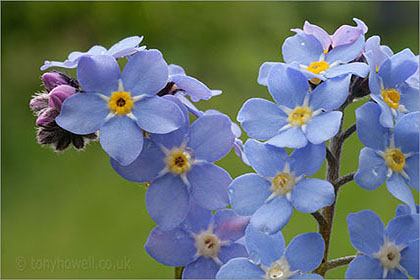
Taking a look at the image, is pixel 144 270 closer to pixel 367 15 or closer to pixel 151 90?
pixel 151 90

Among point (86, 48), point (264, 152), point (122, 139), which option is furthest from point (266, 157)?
point (86, 48)

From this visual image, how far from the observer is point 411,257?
473 millimetres

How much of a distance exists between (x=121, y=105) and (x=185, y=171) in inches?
2.8

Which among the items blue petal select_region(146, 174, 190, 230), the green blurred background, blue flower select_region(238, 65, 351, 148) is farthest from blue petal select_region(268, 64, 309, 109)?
the green blurred background

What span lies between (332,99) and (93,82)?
0.18 metres

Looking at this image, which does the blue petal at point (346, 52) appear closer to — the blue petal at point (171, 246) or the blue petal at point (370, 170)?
the blue petal at point (370, 170)

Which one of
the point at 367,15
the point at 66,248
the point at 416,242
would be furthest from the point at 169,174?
the point at 367,15

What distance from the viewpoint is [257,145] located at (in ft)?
1.51

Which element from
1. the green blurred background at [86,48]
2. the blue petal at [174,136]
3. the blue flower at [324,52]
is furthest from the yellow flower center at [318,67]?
the green blurred background at [86,48]

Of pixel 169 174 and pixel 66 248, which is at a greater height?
pixel 66 248

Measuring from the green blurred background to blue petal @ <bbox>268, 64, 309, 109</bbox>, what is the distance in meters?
1.62

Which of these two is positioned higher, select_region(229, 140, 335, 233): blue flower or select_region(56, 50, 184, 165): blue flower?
select_region(56, 50, 184, 165): blue flower

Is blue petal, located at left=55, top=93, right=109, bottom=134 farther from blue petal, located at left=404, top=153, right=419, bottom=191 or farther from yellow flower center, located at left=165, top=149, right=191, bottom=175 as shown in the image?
blue petal, located at left=404, top=153, right=419, bottom=191

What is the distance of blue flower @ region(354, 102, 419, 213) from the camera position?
445 millimetres
